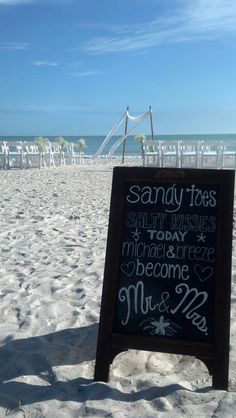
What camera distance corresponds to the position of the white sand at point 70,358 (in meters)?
2.58

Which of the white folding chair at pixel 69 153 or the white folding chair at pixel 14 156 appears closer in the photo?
the white folding chair at pixel 14 156

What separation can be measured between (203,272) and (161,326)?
37 cm

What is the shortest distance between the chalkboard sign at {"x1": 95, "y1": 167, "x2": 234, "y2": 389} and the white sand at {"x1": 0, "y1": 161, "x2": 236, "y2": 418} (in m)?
0.19

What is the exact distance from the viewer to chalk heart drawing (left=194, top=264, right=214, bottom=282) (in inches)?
111

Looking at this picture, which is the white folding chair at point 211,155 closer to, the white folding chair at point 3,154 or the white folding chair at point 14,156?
the white folding chair at point 14,156

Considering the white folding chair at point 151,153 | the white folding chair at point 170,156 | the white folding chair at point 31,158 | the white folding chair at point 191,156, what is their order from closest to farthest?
the white folding chair at point 191,156
the white folding chair at point 170,156
the white folding chair at point 151,153
the white folding chair at point 31,158

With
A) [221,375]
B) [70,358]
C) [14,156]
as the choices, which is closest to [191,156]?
[14,156]

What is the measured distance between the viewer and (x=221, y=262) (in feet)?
9.14

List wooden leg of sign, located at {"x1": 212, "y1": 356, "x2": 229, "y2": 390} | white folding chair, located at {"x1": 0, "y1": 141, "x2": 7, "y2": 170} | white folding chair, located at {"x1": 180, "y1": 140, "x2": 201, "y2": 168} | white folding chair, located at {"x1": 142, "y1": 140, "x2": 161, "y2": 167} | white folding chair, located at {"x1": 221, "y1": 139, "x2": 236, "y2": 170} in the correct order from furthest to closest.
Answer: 1. white folding chair, located at {"x1": 0, "y1": 141, "x2": 7, "y2": 170}
2. white folding chair, located at {"x1": 142, "y1": 140, "x2": 161, "y2": 167}
3. white folding chair, located at {"x1": 180, "y1": 140, "x2": 201, "y2": 168}
4. white folding chair, located at {"x1": 221, "y1": 139, "x2": 236, "y2": 170}
5. wooden leg of sign, located at {"x1": 212, "y1": 356, "x2": 229, "y2": 390}

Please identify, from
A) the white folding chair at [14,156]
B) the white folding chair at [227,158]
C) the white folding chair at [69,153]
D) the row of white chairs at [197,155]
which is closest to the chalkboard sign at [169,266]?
the row of white chairs at [197,155]

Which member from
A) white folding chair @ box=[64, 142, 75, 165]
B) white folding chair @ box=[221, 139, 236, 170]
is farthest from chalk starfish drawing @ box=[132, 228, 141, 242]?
white folding chair @ box=[64, 142, 75, 165]

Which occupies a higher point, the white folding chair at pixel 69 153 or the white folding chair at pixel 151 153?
the white folding chair at pixel 69 153

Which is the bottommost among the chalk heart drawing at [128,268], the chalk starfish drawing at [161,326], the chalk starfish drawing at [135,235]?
the chalk starfish drawing at [161,326]

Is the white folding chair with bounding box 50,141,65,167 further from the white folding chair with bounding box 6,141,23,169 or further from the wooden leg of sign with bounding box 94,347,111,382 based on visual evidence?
the wooden leg of sign with bounding box 94,347,111,382
